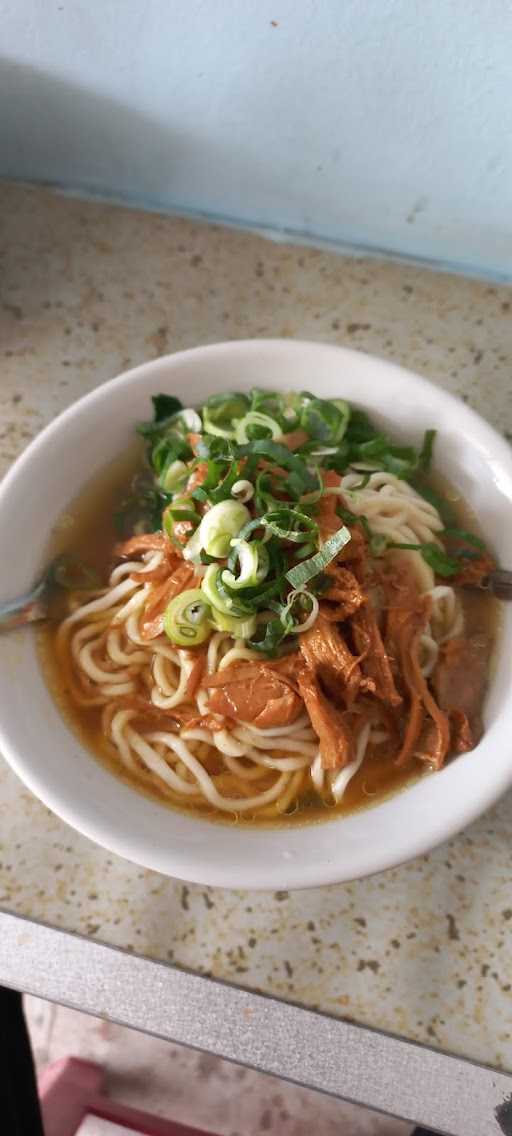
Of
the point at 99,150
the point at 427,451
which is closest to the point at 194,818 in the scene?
the point at 427,451

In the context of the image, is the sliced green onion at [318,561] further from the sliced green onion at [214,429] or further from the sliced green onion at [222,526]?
the sliced green onion at [214,429]

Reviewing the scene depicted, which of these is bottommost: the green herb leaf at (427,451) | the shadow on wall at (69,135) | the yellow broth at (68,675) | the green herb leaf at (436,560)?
the yellow broth at (68,675)

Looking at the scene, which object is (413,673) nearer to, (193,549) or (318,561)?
(318,561)

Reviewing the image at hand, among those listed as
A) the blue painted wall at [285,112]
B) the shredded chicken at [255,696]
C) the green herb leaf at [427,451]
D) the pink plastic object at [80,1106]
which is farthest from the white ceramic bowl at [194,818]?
the pink plastic object at [80,1106]

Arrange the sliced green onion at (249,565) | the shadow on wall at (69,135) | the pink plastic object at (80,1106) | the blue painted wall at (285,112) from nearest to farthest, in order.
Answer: the sliced green onion at (249,565), the blue painted wall at (285,112), the shadow on wall at (69,135), the pink plastic object at (80,1106)

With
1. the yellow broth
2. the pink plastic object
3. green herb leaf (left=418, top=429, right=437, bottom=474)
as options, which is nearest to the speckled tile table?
Answer: the yellow broth
